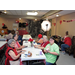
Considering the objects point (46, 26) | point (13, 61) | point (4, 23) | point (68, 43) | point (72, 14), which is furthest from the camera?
point (4, 23)

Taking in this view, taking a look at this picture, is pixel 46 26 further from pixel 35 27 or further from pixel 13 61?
pixel 35 27

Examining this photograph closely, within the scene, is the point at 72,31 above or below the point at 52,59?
above

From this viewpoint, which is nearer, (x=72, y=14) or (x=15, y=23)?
(x=72, y=14)

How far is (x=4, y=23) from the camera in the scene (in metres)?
11.8

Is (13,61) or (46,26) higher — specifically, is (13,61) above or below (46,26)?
below

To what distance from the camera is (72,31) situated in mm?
5496

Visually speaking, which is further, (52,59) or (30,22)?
(30,22)

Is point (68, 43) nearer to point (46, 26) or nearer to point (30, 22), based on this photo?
point (46, 26)

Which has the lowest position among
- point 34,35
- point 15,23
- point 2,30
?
point 34,35
